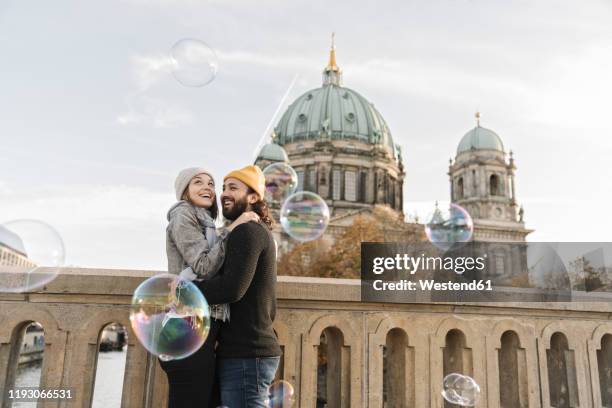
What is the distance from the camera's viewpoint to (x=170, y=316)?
10.1 ft

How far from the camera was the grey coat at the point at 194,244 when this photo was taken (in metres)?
2.75

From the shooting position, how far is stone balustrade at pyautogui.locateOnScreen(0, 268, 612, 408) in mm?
3910

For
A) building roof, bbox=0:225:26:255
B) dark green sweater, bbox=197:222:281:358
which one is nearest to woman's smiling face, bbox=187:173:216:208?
dark green sweater, bbox=197:222:281:358

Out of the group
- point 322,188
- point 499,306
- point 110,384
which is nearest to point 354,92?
point 322,188

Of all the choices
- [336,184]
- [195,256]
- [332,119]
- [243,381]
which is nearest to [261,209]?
[195,256]

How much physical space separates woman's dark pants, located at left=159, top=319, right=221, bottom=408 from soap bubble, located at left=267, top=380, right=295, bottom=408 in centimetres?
121

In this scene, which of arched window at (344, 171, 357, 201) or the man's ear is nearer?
the man's ear

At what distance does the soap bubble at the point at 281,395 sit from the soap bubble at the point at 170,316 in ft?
3.95

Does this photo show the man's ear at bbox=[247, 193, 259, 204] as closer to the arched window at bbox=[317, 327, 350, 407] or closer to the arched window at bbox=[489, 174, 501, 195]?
the arched window at bbox=[317, 327, 350, 407]

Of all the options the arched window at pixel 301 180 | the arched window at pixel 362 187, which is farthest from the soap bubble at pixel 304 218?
the arched window at pixel 362 187

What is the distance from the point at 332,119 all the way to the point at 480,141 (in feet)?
66.2

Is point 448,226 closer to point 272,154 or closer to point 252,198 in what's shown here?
point 252,198

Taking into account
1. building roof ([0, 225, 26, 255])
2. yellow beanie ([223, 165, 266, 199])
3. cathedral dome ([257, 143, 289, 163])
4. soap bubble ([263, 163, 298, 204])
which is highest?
cathedral dome ([257, 143, 289, 163])

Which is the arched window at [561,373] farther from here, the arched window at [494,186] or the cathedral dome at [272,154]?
the cathedral dome at [272,154]
